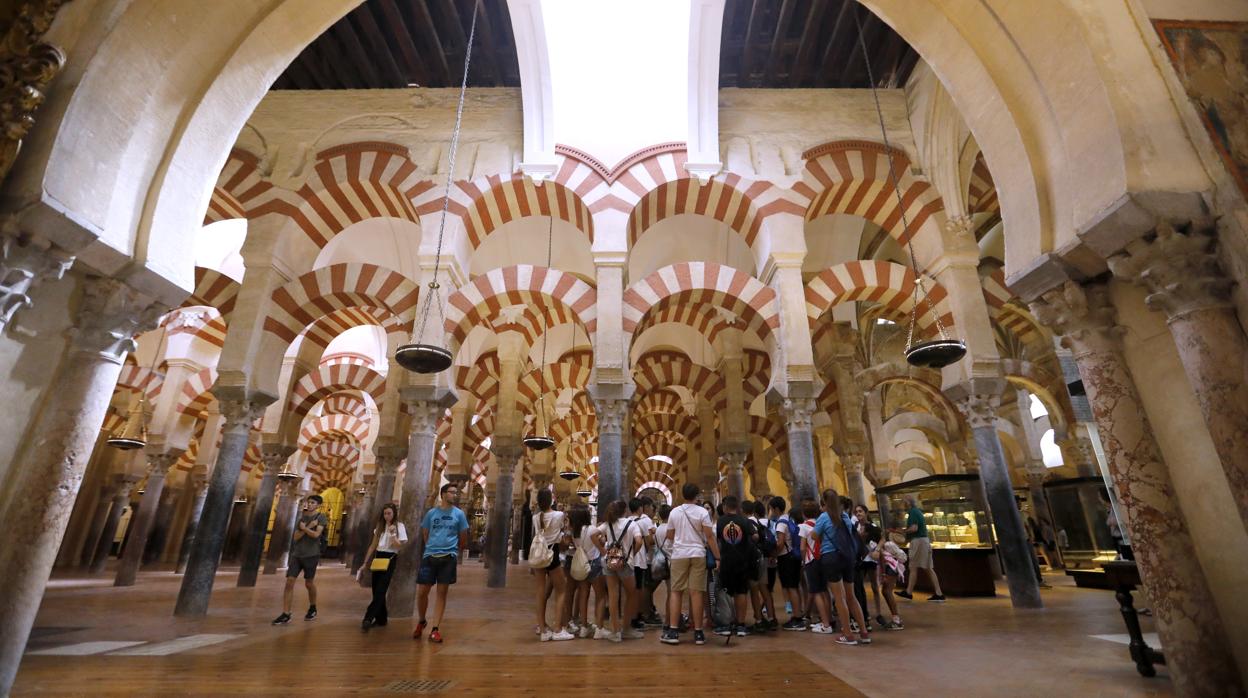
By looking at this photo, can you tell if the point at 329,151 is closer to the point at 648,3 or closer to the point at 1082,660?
the point at 648,3

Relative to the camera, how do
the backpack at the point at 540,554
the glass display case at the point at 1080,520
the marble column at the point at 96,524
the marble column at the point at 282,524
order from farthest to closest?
the marble column at the point at 96,524
the marble column at the point at 282,524
the glass display case at the point at 1080,520
the backpack at the point at 540,554

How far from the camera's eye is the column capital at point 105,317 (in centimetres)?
257

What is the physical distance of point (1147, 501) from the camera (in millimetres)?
2477

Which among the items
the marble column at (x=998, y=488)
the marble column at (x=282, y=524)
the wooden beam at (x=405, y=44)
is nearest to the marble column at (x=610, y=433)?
the marble column at (x=998, y=488)

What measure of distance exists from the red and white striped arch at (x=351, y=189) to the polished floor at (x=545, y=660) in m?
4.82

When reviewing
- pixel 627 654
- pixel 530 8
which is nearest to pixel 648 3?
pixel 530 8

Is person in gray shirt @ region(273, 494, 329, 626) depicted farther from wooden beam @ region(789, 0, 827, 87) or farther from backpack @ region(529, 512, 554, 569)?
wooden beam @ region(789, 0, 827, 87)

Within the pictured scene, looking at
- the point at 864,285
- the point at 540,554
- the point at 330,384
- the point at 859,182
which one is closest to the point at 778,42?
the point at 859,182

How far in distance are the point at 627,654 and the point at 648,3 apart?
26.8 feet

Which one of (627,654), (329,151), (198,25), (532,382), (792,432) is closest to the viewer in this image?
(198,25)

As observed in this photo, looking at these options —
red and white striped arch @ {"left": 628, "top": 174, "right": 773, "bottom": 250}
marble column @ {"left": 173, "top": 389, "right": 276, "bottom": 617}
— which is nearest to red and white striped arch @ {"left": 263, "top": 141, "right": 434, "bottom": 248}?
marble column @ {"left": 173, "top": 389, "right": 276, "bottom": 617}

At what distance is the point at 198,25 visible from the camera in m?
2.89

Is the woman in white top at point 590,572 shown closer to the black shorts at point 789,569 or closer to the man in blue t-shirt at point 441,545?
the man in blue t-shirt at point 441,545

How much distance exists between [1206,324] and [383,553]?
5.14 meters
